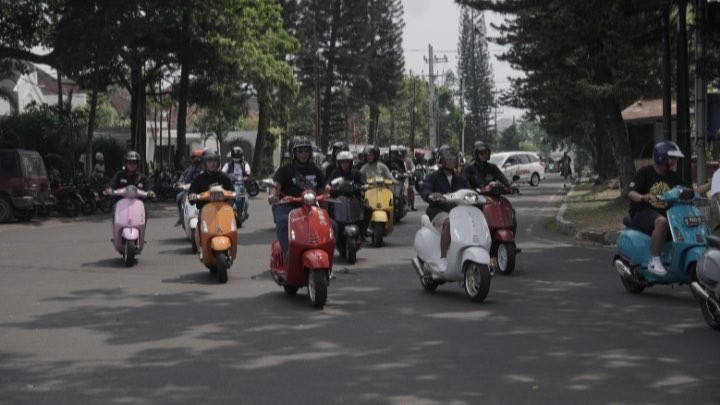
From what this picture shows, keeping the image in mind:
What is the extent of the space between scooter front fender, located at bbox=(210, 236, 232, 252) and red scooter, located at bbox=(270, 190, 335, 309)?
182 centimetres

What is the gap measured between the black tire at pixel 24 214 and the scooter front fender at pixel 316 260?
1859 cm

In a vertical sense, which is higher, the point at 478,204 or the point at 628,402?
the point at 478,204

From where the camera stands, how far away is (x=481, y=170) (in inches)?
586

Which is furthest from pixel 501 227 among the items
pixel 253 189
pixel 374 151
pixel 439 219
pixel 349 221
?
pixel 253 189

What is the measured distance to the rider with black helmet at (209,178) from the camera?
1429cm

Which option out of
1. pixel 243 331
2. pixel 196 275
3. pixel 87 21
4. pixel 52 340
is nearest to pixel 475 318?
pixel 243 331

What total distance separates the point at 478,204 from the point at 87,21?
2240cm

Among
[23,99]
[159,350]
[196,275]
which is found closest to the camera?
[159,350]

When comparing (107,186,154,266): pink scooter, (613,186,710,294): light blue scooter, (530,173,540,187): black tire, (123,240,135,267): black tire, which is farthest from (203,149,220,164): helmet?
(530,173,540,187): black tire

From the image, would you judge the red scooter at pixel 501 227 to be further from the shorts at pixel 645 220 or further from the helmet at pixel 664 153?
the helmet at pixel 664 153

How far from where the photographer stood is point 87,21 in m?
31.4

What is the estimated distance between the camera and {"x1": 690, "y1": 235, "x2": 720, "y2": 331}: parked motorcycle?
29.0ft

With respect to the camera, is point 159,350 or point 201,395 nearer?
point 201,395

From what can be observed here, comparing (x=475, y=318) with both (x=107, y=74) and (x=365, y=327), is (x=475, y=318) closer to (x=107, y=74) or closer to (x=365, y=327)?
(x=365, y=327)
